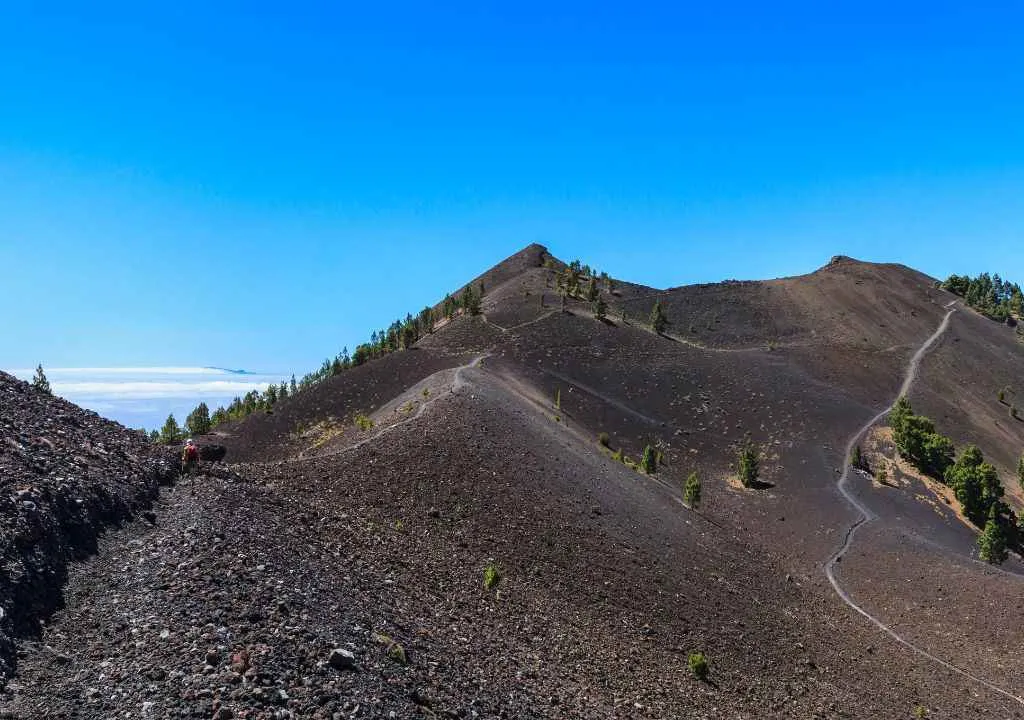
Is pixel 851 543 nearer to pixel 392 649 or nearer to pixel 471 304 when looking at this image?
pixel 392 649

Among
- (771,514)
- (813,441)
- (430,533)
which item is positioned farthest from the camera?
(813,441)

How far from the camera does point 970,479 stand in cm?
4400

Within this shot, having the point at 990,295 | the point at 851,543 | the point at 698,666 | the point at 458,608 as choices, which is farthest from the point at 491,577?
the point at 990,295

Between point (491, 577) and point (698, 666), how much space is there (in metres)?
5.96

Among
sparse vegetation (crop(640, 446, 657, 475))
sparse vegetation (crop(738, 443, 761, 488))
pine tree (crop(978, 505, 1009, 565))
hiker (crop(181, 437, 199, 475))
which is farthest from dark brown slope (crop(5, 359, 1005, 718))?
sparse vegetation (crop(738, 443, 761, 488))

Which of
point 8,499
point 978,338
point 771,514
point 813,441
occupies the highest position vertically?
point 978,338

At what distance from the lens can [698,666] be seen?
55.6 feet

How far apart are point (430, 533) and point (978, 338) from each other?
99.3 meters

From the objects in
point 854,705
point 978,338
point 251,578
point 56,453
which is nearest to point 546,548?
point 854,705

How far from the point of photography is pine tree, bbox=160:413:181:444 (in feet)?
160

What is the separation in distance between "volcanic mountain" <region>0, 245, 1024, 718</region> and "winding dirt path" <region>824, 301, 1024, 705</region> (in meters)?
0.20

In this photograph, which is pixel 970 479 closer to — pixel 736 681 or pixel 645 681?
pixel 736 681

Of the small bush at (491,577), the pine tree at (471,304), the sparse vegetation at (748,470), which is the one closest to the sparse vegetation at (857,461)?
the sparse vegetation at (748,470)

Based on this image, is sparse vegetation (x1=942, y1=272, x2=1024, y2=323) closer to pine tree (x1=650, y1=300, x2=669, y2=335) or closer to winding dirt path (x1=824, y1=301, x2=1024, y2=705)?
winding dirt path (x1=824, y1=301, x2=1024, y2=705)
